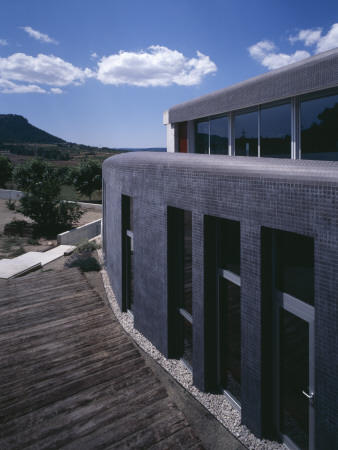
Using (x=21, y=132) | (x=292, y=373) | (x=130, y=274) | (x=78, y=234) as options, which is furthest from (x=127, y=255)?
(x=21, y=132)

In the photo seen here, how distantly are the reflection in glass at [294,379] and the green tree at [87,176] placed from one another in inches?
1454

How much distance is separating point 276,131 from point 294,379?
8.34 m

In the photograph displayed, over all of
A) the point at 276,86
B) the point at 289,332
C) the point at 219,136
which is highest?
the point at 276,86

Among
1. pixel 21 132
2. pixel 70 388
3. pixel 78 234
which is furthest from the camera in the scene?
pixel 21 132

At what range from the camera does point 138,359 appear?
647cm

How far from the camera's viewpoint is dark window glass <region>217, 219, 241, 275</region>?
5039 mm

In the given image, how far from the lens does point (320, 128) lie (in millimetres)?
9383

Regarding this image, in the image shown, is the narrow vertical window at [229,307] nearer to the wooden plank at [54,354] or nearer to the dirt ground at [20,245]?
the wooden plank at [54,354]

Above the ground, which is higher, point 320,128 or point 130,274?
point 320,128

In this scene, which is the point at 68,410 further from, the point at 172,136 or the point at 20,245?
the point at 20,245

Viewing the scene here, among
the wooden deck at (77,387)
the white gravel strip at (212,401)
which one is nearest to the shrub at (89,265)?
the wooden deck at (77,387)

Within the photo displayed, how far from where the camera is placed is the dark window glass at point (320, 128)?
9031mm

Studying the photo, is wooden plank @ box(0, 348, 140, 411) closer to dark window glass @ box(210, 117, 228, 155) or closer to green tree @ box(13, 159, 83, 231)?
dark window glass @ box(210, 117, 228, 155)

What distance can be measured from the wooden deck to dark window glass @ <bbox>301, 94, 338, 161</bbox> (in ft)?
23.5
